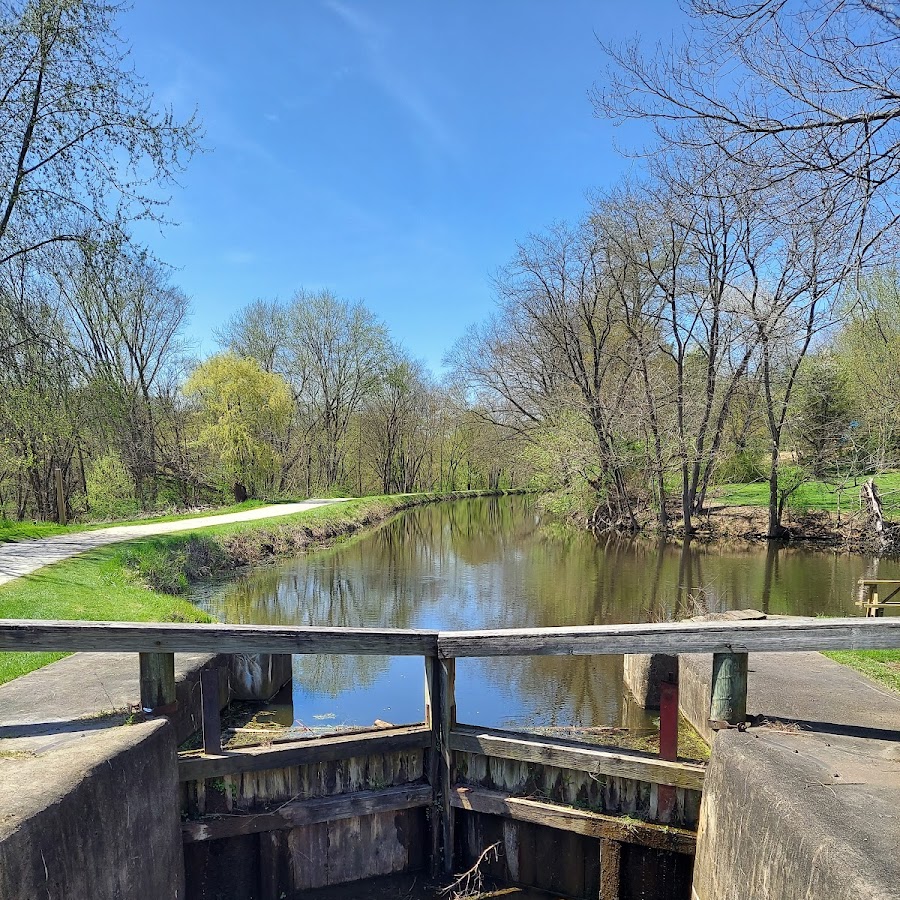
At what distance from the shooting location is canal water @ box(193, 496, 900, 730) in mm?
7715

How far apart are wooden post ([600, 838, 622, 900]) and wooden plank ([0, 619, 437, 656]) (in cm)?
210

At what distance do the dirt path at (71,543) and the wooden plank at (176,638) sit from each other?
19.9 ft

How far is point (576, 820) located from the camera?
460cm

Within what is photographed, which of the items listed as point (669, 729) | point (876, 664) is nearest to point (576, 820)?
point (669, 729)

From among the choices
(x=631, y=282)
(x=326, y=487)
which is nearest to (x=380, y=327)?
(x=326, y=487)

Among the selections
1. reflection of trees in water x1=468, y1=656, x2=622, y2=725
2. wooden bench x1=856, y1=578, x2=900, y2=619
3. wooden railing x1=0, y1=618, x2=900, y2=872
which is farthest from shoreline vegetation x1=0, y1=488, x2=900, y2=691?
reflection of trees in water x1=468, y1=656, x2=622, y2=725

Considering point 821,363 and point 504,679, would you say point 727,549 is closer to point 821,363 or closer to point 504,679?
point 821,363

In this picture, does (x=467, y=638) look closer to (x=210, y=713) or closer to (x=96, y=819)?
(x=210, y=713)

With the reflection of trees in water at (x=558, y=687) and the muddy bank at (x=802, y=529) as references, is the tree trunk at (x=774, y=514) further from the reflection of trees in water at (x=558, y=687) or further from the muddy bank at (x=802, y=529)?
the reflection of trees in water at (x=558, y=687)

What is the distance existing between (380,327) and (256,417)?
14954mm

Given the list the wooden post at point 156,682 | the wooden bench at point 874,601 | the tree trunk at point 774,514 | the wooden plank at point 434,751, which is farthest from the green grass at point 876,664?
the tree trunk at point 774,514

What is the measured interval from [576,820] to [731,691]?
1456mm

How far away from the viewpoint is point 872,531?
63.6 feet

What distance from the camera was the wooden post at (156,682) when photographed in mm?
4371
